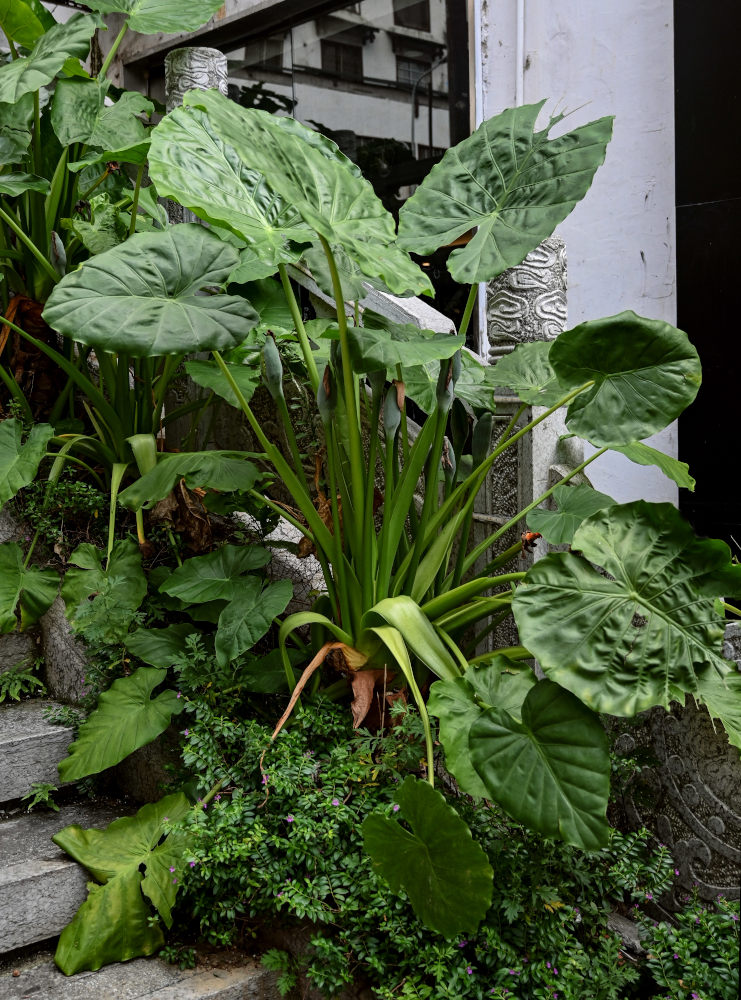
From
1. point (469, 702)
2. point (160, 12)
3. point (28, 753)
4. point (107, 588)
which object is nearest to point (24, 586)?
point (107, 588)

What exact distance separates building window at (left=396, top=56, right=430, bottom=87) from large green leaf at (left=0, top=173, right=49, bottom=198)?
98.6 inches

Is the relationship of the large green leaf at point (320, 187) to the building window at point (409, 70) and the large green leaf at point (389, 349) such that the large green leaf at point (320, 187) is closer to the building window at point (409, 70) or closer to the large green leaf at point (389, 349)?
the large green leaf at point (389, 349)

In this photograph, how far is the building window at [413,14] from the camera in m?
4.32

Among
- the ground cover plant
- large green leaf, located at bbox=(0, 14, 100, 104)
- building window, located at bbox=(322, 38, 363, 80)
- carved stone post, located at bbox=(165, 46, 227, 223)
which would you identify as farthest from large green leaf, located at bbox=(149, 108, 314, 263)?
building window, located at bbox=(322, 38, 363, 80)

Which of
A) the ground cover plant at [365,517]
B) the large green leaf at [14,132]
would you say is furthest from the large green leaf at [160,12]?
the large green leaf at [14,132]

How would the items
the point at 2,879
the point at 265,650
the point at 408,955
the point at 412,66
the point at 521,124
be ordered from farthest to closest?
1. the point at 412,66
2. the point at 265,650
3. the point at 521,124
4. the point at 2,879
5. the point at 408,955

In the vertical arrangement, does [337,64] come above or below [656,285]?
above

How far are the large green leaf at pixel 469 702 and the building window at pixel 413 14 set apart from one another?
3.56 meters

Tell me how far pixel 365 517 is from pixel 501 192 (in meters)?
0.80

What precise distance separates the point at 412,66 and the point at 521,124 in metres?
2.63

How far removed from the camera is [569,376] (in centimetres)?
176

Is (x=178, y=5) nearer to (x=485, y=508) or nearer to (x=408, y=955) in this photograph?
(x=485, y=508)

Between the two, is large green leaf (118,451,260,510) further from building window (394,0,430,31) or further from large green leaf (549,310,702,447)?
building window (394,0,430,31)

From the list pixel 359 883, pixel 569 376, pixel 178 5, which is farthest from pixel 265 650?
pixel 178 5
